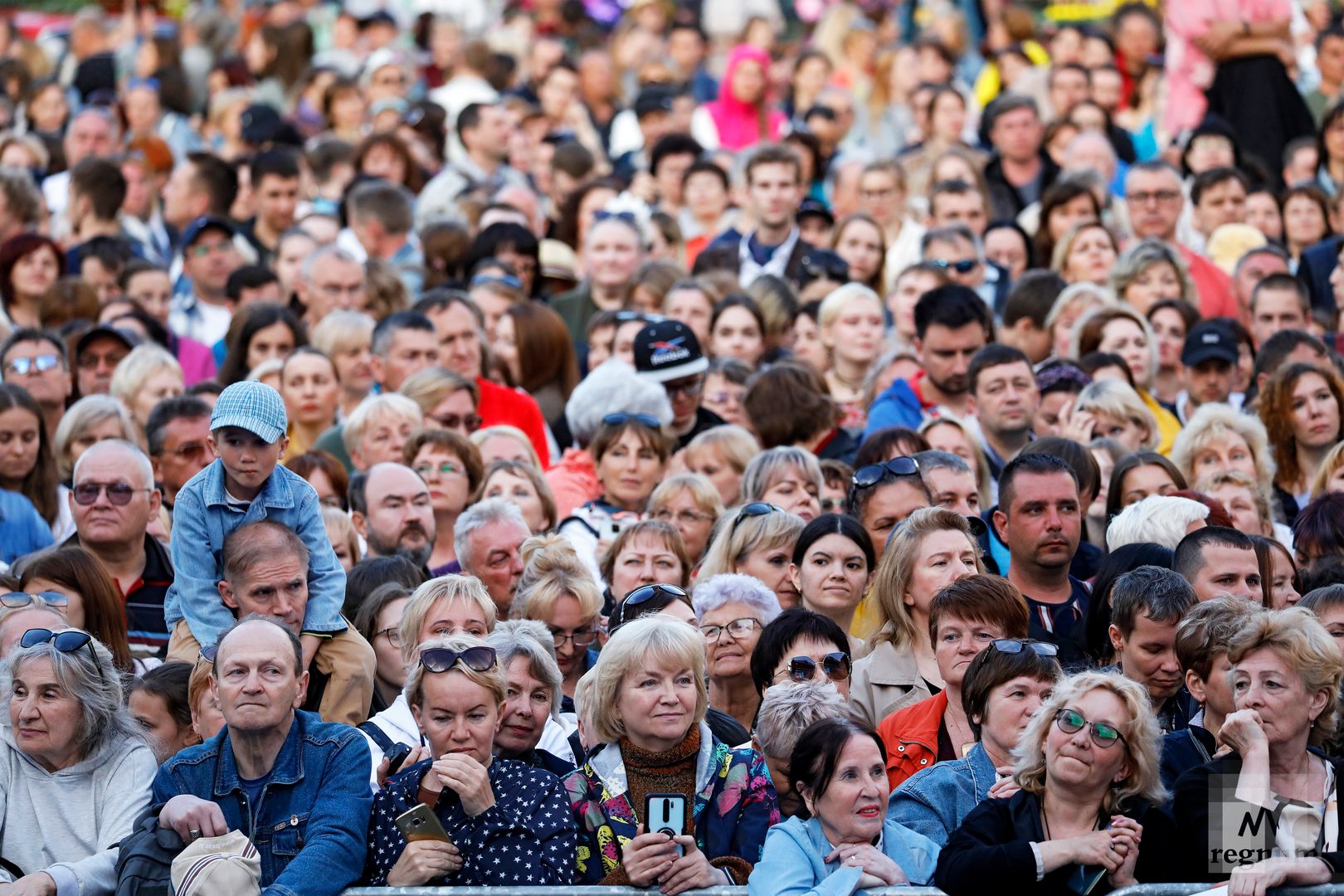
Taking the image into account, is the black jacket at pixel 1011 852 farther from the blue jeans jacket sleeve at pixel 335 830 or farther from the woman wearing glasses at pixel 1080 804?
the blue jeans jacket sleeve at pixel 335 830

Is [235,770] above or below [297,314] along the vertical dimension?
below

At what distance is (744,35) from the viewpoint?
64.5 ft

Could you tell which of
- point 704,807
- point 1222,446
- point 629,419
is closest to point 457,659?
point 704,807

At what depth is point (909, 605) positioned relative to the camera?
7402 millimetres

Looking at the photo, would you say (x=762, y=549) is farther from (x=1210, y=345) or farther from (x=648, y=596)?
(x=1210, y=345)

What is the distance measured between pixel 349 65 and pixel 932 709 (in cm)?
1406

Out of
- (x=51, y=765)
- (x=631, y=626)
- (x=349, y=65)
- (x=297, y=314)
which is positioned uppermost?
(x=349, y=65)

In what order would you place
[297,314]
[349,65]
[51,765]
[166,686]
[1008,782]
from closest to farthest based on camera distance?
[1008,782] → [51,765] → [166,686] → [297,314] → [349,65]

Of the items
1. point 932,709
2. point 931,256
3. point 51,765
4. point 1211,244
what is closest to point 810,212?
point 931,256

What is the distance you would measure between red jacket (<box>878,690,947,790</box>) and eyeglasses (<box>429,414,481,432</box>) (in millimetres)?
3776

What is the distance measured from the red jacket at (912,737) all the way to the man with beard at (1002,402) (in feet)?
9.60

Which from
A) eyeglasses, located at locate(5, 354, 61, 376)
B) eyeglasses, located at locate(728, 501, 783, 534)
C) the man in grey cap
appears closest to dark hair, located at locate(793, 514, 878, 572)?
eyeglasses, located at locate(728, 501, 783, 534)

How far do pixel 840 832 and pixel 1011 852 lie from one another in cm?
50

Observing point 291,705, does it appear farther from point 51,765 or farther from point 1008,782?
point 1008,782
